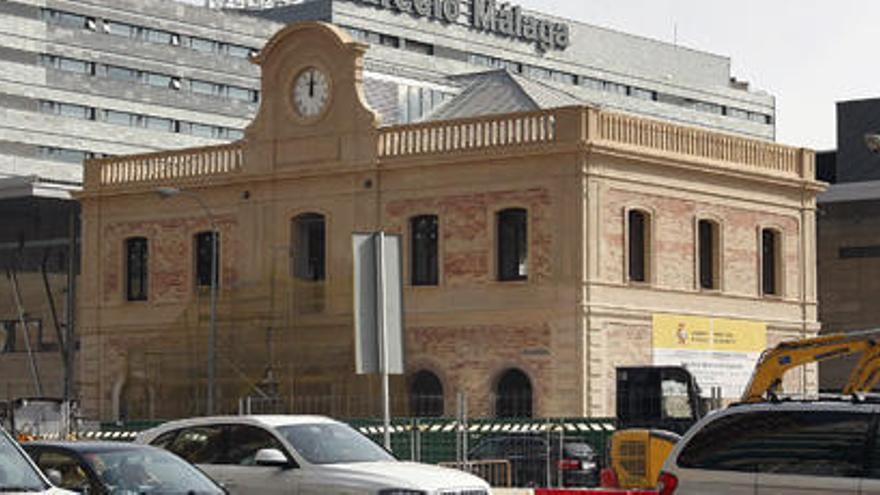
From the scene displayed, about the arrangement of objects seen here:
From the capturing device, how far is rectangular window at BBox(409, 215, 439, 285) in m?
56.5

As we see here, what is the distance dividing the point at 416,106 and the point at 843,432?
47.1 meters

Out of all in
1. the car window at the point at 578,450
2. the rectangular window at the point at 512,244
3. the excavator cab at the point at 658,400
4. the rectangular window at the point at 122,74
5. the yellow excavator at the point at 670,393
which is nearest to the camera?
the yellow excavator at the point at 670,393

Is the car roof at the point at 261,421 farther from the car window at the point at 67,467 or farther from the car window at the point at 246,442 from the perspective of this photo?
the car window at the point at 67,467

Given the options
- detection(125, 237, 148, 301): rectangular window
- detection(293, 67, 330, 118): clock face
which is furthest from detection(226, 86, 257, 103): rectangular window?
detection(293, 67, 330, 118): clock face

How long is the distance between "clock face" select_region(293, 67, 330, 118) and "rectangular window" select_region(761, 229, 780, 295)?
13247 mm

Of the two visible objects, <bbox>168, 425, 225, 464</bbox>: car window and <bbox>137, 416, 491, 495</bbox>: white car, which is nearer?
<bbox>137, 416, 491, 495</bbox>: white car

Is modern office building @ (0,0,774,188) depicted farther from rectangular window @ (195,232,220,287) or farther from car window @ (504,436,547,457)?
car window @ (504,436,547,457)

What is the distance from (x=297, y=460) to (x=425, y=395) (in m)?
33.3

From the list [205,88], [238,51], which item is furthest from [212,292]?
[238,51]

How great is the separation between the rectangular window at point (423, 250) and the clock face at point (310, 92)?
194 inches

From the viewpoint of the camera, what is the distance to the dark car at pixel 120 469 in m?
21.1

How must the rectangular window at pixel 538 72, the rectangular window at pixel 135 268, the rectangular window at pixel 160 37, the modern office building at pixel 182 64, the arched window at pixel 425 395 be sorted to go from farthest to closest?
1. the rectangular window at pixel 538 72
2. the rectangular window at pixel 160 37
3. the modern office building at pixel 182 64
4. the rectangular window at pixel 135 268
5. the arched window at pixel 425 395

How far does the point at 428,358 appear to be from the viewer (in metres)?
56.2

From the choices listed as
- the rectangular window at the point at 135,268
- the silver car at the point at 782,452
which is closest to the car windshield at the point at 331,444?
the silver car at the point at 782,452
